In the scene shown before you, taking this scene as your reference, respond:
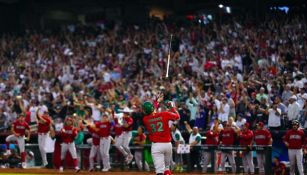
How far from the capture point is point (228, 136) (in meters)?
24.4

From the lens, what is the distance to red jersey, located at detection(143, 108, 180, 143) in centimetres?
1722

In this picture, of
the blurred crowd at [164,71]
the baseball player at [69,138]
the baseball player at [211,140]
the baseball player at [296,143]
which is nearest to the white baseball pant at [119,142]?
the baseball player at [69,138]

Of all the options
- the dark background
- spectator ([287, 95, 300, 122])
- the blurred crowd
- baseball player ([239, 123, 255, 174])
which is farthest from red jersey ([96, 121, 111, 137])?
the dark background

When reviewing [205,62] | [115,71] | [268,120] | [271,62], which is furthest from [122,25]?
[268,120]

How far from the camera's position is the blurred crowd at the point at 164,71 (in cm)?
2600

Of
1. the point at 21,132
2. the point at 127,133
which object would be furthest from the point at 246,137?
the point at 21,132

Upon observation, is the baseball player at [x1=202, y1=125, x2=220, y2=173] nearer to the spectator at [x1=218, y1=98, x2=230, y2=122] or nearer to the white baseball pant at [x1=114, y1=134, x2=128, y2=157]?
the spectator at [x1=218, y1=98, x2=230, y2=122]

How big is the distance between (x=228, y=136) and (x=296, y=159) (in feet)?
9.41

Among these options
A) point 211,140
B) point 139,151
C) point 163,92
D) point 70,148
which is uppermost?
point 163,92

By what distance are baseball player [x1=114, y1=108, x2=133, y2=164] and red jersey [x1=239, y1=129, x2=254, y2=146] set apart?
165 inches

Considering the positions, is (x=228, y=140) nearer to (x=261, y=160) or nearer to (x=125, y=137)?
(x=261, y=160)

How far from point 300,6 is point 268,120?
38.0 feet

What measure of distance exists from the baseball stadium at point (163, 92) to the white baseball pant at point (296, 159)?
37 millimetres

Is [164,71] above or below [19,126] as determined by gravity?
above
